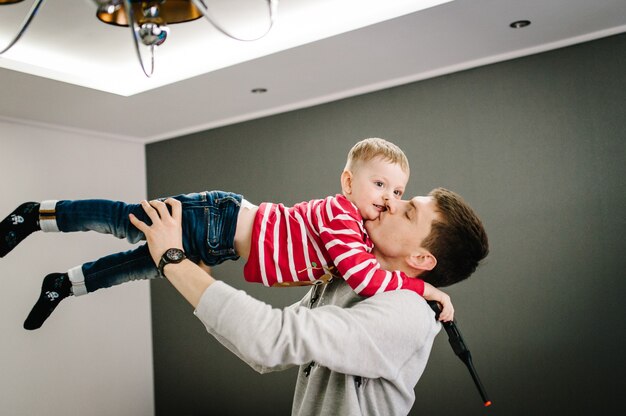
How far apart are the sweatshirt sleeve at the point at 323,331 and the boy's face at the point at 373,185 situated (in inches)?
19.2

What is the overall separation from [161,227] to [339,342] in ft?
1.92

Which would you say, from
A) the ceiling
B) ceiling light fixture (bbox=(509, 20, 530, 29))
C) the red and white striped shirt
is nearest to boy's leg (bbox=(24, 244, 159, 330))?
the red and white striped shirt

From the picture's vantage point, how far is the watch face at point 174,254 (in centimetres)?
149

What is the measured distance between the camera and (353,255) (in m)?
1.68

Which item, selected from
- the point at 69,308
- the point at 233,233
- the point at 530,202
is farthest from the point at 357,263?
the point at 69,308

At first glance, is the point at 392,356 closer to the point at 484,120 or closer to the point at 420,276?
the point at 420,276

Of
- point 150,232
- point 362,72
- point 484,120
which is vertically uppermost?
point 362,72

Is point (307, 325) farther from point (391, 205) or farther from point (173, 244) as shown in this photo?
point (391, 205)

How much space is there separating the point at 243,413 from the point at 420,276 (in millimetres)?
3061

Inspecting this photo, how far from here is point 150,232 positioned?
1.59 meters

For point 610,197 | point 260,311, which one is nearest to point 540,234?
point 610,197

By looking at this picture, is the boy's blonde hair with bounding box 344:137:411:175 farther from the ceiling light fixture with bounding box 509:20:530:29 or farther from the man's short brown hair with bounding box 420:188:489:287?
the ceiling light fixture with bounding box 509:20:530:29

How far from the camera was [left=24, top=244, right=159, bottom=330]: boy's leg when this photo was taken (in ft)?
6.30

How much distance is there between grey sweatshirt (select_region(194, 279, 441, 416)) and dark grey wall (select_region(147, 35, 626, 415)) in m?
1.86
